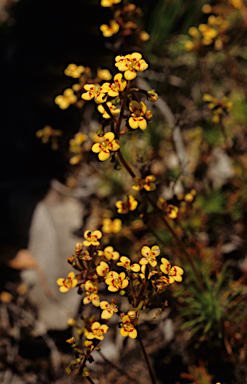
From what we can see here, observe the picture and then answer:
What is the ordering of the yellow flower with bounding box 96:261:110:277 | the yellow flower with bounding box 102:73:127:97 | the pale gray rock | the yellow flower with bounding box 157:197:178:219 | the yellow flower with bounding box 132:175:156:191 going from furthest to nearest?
1. the pale gray rock
2. the yellow flower with bounding box 157:197:178:219
3. the yellow flower with bounding box 132:175:156:191
4. the yellow flower with bounding box 96:261:110:277
5. the yellow flower with bounding box 102:73:127:97

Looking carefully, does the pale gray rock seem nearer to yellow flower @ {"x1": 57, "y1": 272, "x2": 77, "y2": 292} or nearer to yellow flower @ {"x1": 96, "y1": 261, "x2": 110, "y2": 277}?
yellow flower @ {"x1": 57, "y1": 272, "x2": 77, "y2": 292}

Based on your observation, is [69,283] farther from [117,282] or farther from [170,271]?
[170,271]

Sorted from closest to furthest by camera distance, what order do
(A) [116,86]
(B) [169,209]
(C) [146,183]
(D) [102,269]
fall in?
1. (A) [116,86]
2. (D) [102,269]
3. (C) [146,183]
4. (B) [169,209]

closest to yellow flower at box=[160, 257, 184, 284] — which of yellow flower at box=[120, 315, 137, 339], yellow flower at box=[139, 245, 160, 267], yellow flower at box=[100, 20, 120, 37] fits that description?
yellow flower at box=[139, 245, 160, 267]

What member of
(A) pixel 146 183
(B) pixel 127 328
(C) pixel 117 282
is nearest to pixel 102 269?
(C) pixel 117 282

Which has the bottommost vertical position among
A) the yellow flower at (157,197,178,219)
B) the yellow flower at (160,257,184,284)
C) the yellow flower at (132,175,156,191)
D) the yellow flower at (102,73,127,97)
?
the yellow flower at (160,257,184,284)

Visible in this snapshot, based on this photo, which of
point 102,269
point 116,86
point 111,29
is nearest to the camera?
point 116,86

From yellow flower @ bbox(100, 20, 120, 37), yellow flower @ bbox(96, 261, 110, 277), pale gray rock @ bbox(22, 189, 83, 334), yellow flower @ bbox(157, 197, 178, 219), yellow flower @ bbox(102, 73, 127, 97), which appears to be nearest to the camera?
yellow flower @ bbox(102, 73, 127, 97)

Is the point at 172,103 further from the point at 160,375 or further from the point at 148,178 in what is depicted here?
the point at 160,375

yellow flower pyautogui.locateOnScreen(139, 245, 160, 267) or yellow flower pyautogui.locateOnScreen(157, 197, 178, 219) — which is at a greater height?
yellow flower pyautogui.locateOnScreen(157, 197, 178, 219)

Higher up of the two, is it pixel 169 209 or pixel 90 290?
pixel 169 209
